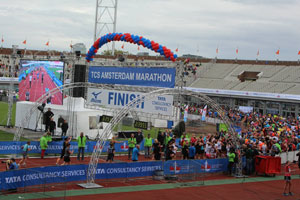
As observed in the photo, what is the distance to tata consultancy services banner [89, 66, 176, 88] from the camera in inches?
794

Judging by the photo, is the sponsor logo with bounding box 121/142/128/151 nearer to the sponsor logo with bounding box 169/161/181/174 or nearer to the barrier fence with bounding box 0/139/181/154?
the barrier fence with bounding box 0/139/181/154

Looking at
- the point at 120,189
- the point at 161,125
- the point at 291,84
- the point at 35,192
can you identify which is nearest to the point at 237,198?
the point at 120,189

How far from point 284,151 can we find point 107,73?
11.9m

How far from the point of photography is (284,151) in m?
A: 25.0

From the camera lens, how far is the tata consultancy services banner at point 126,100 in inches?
776

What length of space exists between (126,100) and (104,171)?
571 centimetres

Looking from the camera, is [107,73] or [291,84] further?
[291,84]

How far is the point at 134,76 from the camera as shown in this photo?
21.7m

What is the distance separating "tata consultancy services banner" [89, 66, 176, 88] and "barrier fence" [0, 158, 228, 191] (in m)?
4.01

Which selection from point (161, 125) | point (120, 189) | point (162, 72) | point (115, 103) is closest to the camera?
point (120, 189)

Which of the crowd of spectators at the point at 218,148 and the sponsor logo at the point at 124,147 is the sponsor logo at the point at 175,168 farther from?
the sponsor logo at the point at 124,147

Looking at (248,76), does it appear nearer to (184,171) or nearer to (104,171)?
(184,171)

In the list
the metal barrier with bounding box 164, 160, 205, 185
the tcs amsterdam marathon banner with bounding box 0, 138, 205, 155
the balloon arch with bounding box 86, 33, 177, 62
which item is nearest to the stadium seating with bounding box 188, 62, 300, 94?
the balloon arch with bounding box 86, 33, 177, 62

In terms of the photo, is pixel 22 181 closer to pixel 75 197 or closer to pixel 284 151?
pixel 75 197
